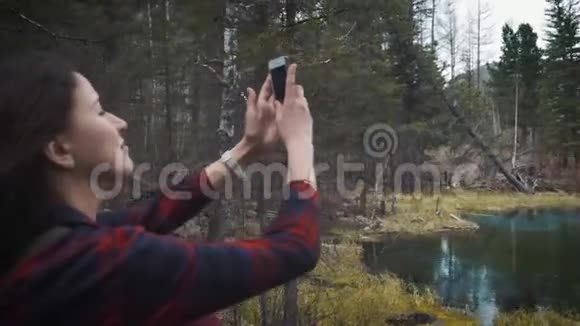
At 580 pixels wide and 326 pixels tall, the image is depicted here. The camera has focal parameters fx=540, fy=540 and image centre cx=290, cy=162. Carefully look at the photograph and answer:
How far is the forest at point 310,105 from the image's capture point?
15.5 feet

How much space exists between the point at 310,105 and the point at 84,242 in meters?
6.31

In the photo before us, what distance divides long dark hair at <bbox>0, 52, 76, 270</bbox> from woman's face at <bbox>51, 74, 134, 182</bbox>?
0.03 meters

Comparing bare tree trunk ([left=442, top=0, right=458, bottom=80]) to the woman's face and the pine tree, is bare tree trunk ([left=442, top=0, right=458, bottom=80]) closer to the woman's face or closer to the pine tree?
the pine tree

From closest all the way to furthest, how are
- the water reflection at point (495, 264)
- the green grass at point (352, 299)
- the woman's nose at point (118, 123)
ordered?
1. the woman's nose at point (118, 123)
2. the green grass at point (352, 299)
3. the water reflection at point (495, 264)

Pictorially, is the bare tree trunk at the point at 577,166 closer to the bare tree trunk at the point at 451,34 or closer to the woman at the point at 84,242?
the bare tree trunk at the point at 451,34

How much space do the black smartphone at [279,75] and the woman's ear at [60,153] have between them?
40 centimetres

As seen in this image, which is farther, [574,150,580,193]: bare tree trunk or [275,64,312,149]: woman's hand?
[574,150,580,193]: bare tree trunk

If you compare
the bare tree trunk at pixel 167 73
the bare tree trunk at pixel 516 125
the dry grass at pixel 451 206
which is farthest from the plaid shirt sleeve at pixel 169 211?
the bare tree trunk at pixel 516 125

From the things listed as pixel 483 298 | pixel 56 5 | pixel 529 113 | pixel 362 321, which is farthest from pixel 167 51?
pixel 529 113

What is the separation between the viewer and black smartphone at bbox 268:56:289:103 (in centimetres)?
105

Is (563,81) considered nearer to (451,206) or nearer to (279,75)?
(451,206)

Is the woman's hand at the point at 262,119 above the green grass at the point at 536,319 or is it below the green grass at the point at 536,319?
above

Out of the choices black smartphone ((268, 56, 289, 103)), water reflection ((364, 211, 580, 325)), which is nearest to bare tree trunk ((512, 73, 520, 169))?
water reflection ((364, 211, 580, 325))

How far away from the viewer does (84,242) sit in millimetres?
758
